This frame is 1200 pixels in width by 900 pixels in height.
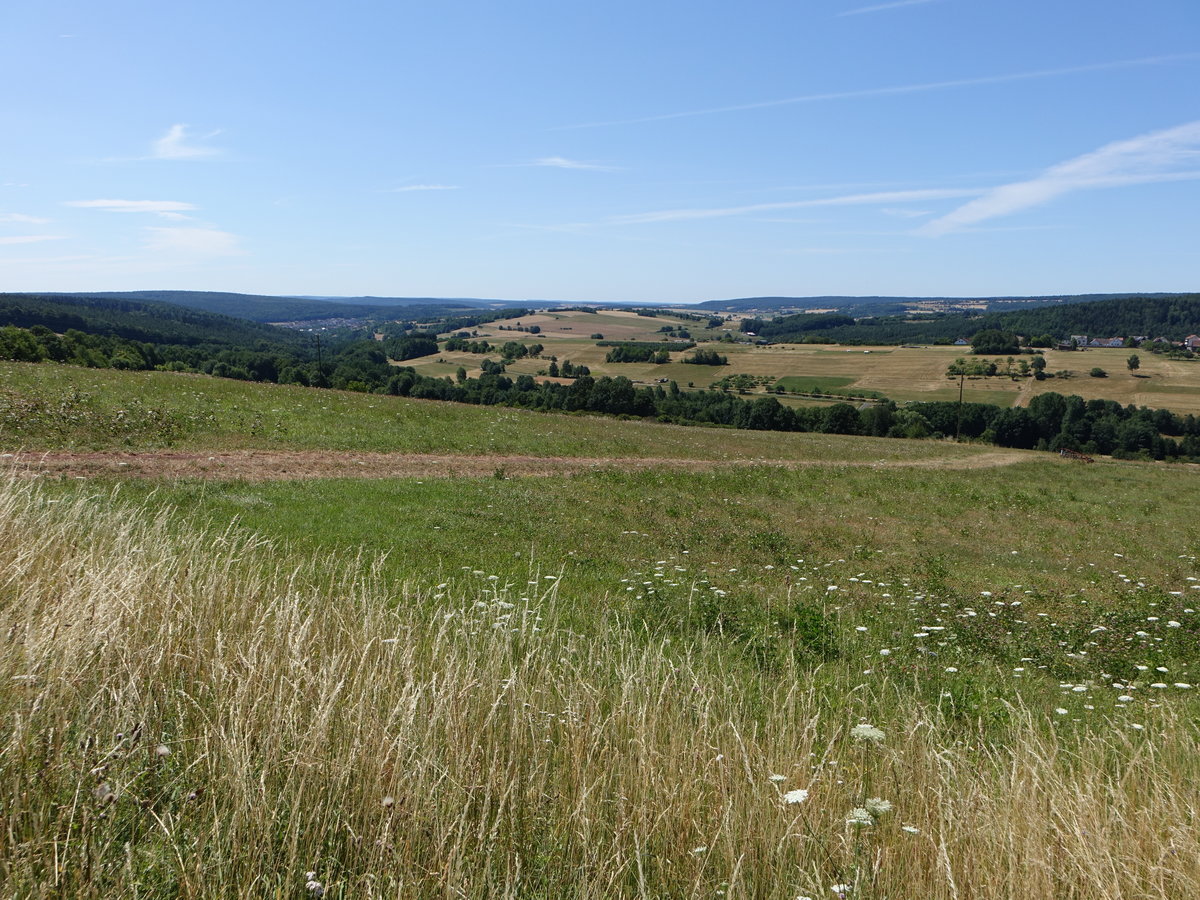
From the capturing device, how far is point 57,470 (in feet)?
47.2

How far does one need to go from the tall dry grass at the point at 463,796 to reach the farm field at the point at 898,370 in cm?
8289

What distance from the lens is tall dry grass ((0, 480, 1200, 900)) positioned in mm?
2838

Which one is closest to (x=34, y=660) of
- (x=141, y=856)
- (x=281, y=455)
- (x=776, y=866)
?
(x=141, y=856)

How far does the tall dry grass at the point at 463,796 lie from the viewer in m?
2.84

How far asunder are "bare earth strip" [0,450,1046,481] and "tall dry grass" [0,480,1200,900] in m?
9.67

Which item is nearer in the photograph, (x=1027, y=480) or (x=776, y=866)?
(x=776, y=866)

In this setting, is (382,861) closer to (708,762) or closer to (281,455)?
(708,762)

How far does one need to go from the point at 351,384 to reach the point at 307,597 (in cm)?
4085

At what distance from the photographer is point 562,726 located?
4117 millimetres

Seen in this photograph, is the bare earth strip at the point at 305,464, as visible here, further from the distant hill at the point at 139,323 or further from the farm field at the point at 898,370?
the farm field at the point at 898,370

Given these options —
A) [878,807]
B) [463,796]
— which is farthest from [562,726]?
[878,807]

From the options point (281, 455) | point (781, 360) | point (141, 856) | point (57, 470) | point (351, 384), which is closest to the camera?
point (141, 856)

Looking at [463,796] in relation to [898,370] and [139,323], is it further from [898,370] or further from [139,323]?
[139,323]

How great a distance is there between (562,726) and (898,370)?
10962 cm
